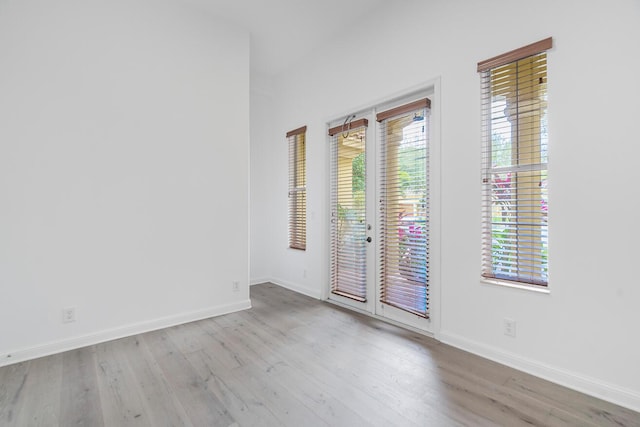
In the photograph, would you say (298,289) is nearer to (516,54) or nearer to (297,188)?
(297,188)

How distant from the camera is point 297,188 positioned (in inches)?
179

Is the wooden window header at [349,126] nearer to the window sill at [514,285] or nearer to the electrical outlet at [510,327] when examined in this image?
the window sill at [514,285]

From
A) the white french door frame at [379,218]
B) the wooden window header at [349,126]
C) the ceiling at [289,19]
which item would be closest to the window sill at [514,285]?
the white french door frame at [379,218]

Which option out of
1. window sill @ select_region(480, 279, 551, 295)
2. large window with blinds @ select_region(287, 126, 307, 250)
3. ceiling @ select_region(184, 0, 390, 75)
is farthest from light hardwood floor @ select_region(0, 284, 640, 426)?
ceiling @ select_region(184, 0, 390, 75)

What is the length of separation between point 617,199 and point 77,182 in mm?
4042

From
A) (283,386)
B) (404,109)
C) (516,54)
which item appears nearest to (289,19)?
(404,109)

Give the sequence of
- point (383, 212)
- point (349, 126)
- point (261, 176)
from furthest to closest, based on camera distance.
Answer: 1. point (261, 176)
2. point (349, 126)
3. point (383, 212)

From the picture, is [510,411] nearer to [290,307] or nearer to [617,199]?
[617,199]

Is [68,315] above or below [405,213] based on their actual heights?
below

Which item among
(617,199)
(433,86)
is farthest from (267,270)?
(617,199)

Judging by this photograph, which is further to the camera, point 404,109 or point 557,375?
point 404,109

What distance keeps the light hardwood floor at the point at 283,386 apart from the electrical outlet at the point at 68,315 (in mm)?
270

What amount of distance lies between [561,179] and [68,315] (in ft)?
13.2

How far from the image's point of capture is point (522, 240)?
231 centimetres
